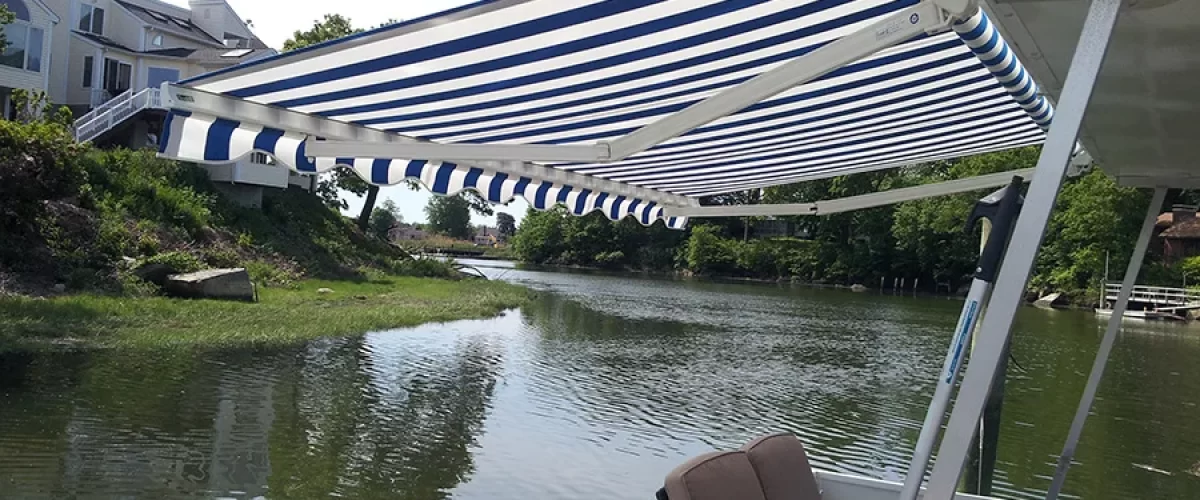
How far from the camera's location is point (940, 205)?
56.6 metres

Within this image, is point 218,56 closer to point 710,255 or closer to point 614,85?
point 614,85

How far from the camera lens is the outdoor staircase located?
26.6 m

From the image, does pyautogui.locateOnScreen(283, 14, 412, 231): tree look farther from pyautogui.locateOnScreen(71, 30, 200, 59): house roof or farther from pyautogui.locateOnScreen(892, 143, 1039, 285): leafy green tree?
pyautogui.locateOnScreen(892, 143, 1039, 285): leafy green tree

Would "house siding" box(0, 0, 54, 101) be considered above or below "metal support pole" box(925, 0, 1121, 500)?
above

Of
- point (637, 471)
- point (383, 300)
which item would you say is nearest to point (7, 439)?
point (637, 471)

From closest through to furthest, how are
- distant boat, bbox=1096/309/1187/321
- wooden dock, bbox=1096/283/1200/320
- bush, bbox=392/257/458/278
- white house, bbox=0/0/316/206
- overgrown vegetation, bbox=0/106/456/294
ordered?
overgrown vegetation, bbox=0/106/456/294
white house, bbox=0/0/316/206
bush, bbox=392/257/458/278
distant boat, bbox=1096/309/1187/321
wooden dock, bbox=1096/283/1200/320

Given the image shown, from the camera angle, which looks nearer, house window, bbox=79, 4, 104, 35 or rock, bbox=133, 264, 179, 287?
rock, bbox=133, 264, 179, 287

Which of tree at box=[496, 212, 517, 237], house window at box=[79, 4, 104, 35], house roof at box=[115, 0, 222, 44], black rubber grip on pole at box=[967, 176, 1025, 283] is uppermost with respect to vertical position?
house roof at box=[115, 0, 222, 44]

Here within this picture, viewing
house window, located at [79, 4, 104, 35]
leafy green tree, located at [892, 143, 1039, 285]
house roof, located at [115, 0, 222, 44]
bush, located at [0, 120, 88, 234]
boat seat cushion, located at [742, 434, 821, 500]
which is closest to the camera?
boat seat cushion, located at [742, 434, 821, 500]

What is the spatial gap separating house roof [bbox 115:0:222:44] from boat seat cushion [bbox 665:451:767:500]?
37.2 metres

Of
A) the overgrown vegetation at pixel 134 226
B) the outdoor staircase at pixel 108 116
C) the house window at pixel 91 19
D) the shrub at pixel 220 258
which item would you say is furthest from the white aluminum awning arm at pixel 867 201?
the house window at pixel 91 19

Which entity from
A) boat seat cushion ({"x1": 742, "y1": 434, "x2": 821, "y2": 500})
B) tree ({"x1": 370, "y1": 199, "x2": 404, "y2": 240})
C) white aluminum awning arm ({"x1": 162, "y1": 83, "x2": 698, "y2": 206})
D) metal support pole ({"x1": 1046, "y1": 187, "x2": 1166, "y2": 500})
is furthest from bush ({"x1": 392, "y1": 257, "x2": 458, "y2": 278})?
tree ({"x1": 370, "y1": 199, "x2": 404, "y2": 240})

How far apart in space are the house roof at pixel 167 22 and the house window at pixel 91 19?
100 cm

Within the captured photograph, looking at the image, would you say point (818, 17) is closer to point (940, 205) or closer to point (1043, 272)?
point (1043, 272)
